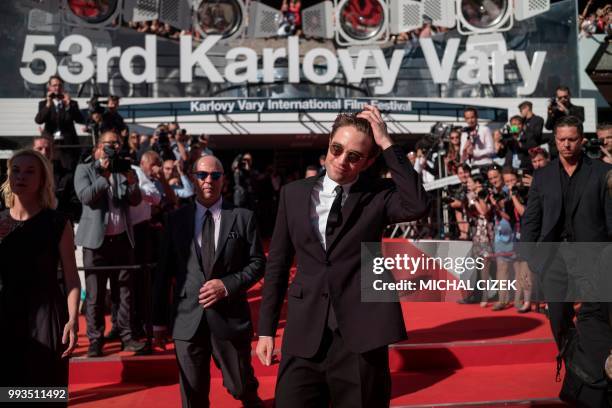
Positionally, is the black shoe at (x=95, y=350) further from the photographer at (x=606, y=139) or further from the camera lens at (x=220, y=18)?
the camera lens at (x=220, y=18)

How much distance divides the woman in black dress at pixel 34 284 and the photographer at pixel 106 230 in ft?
6.82

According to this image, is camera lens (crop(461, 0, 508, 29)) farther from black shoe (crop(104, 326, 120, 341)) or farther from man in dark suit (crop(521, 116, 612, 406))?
black shoe (crop(104, 326, 120, 341))

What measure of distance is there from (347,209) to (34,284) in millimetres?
1696

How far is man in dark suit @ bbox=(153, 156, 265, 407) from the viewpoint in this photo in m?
3.63

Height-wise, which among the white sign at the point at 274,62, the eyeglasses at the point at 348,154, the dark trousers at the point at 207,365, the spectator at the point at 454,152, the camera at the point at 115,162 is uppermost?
the white sign at the point at 274,62

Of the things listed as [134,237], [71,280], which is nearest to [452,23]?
[134,237]

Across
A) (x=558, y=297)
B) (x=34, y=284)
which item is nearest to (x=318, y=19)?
(x=558, y=297)

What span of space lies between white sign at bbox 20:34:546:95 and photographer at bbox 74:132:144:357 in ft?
42.7

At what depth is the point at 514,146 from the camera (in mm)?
9695

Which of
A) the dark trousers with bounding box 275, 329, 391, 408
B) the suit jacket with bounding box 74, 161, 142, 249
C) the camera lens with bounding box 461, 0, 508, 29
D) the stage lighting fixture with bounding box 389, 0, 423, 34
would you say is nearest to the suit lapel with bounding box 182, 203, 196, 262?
the dark trousers with bounding box 275, 329, 391, 408

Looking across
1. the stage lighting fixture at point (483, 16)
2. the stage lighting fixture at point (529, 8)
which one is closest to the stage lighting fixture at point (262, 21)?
the stage lighting fixture at point (483, 16)

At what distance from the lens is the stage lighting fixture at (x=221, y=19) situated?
18.8 m

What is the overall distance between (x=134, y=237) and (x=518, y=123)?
22.2 feet

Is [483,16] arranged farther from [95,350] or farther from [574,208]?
[95,350]
